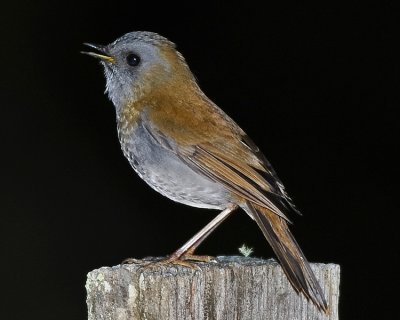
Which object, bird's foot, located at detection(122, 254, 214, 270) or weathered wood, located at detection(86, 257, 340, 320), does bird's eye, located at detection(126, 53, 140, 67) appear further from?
weathered wood, located at detection(86, 257, 340, 320)

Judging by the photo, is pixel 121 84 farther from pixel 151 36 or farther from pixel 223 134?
pixel 223 134

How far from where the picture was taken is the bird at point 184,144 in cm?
423

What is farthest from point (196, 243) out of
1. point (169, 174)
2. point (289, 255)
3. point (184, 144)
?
point (289, 255)

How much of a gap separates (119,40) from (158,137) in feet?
3.05

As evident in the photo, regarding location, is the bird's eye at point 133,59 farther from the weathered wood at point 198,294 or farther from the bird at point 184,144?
the weathered wood at point 198,294

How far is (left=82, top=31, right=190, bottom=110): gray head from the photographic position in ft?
16.3

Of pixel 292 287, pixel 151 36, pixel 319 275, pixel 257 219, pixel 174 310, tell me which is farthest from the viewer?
pixel 151 36

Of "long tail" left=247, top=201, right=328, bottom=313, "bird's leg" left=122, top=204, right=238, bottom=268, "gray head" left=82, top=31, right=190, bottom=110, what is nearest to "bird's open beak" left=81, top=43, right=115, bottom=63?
"gray head" left=82, top=31, right=190, bottom=110

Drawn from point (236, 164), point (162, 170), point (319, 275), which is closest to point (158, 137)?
point (162, 170)

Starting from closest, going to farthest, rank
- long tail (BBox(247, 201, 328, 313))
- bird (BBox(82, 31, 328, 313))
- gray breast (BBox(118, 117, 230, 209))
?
long tail (BBox(247, 201, 328, 313)), bird (BBox(82, 31, 328, 313)), gray breast (BBox(118, 117, 230, 209))

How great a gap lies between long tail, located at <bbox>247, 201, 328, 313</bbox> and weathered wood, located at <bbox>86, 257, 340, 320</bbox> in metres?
0.04

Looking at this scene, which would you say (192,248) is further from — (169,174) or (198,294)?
(198,294)

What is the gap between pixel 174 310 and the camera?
293 cm

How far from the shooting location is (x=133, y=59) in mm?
5059
